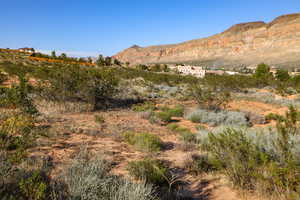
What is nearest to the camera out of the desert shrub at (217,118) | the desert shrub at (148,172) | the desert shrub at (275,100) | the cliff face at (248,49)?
the desert shrub at (148,172)

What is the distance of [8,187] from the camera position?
8.37 feet

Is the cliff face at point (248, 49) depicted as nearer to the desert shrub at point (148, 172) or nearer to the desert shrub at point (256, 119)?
the desert shrub at point (256, 119)

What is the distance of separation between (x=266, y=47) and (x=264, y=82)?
9504 cm

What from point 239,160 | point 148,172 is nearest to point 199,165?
point 239,160

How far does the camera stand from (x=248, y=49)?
11488 centimetres

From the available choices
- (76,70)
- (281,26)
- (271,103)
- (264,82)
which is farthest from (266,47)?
(76,70)

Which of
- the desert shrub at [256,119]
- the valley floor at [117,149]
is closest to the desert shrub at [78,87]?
the valley floor at [117,149]

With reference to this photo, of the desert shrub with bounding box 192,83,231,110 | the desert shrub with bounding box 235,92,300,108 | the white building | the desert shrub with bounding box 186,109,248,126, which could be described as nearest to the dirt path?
the desert shrub with bounding box 186,109,248,126

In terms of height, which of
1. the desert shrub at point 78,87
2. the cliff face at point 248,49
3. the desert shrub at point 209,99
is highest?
the cliff face at point 248,49

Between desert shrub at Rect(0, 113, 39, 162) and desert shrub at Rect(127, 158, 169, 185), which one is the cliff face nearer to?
desert shrub at Rect(127, 158, 169, 185)

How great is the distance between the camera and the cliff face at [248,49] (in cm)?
9242

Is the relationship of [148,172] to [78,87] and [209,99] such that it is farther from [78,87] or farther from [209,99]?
[209,99]

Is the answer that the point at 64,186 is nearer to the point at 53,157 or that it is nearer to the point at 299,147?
the point at 53,157

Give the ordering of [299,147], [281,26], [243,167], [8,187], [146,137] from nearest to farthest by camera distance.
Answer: [8,187] → [243,167] → [299,147] → [146,137] → [281,26]
